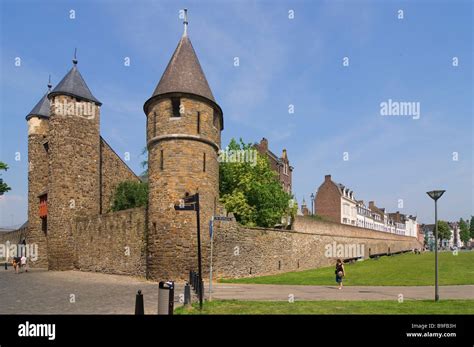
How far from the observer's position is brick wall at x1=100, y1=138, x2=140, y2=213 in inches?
1377

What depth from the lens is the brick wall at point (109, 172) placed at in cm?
3497

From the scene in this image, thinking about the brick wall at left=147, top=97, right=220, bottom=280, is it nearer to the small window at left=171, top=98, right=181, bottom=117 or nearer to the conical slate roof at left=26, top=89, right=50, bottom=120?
the small window at left=171, top=98, right=181, bottom=117

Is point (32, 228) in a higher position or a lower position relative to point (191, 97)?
lower

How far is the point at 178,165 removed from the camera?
21.3 meters

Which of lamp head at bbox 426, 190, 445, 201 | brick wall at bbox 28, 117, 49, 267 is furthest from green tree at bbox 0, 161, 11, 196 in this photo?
lamp head at bbox 426, 190, 445, 201

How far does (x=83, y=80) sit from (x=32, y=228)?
1519 cm

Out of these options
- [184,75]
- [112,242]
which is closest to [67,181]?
[112,242]

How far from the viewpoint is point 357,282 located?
61.6ft

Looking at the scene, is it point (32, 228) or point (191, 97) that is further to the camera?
point (32, 228)

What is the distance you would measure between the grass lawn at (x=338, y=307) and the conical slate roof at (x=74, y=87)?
2723 centimetres

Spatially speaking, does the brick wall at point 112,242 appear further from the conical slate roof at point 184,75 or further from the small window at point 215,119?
the conical slate roof at point 184,75

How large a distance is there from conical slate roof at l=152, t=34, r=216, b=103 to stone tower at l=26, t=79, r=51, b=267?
831 inches

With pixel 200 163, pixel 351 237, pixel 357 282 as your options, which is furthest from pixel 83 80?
pixel 351 237
